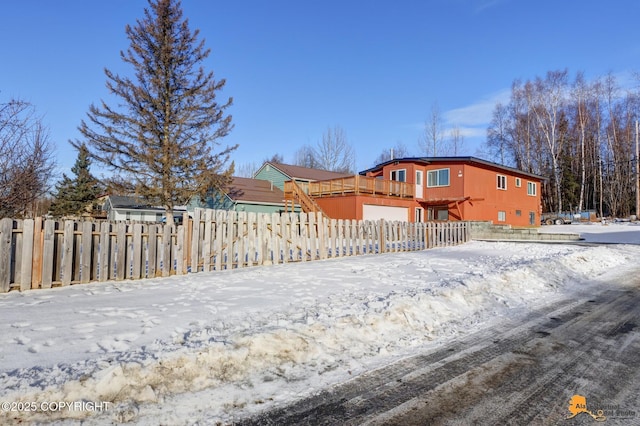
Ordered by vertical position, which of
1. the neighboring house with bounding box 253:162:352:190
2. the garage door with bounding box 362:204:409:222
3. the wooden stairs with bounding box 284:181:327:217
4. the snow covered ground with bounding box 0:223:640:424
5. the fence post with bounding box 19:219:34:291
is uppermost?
the neighboring house with bounding box 253:162:352:190

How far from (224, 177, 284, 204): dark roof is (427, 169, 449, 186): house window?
1275 centimetres

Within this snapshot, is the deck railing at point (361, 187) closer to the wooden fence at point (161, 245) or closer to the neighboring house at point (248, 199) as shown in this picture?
the neighboring house at point (248, 199)

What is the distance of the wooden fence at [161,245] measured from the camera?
21.5 feet

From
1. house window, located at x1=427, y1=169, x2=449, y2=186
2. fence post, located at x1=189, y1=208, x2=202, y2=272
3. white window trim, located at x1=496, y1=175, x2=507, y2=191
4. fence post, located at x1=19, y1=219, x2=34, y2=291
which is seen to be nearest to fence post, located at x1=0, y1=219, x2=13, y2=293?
fence post, located at x1=19, y1=219, x2=34, y2=291

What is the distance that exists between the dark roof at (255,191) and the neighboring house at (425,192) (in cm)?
391

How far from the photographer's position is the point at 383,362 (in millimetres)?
4047

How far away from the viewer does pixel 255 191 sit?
33500mm

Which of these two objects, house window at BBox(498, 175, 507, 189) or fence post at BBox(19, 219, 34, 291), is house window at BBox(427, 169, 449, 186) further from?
fence post at BBox(19, 219, 34, 291)

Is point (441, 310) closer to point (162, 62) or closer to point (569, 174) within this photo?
point (162, 62)

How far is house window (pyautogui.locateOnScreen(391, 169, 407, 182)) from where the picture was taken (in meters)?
29.6

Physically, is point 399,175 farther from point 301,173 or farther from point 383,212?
point 301,173

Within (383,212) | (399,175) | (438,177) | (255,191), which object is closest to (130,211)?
(255,191)

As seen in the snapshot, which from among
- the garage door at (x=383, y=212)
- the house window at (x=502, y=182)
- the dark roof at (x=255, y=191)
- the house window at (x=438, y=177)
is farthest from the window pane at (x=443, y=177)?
the dark roof at (x=255, y=191)

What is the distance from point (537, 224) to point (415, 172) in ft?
48.5
